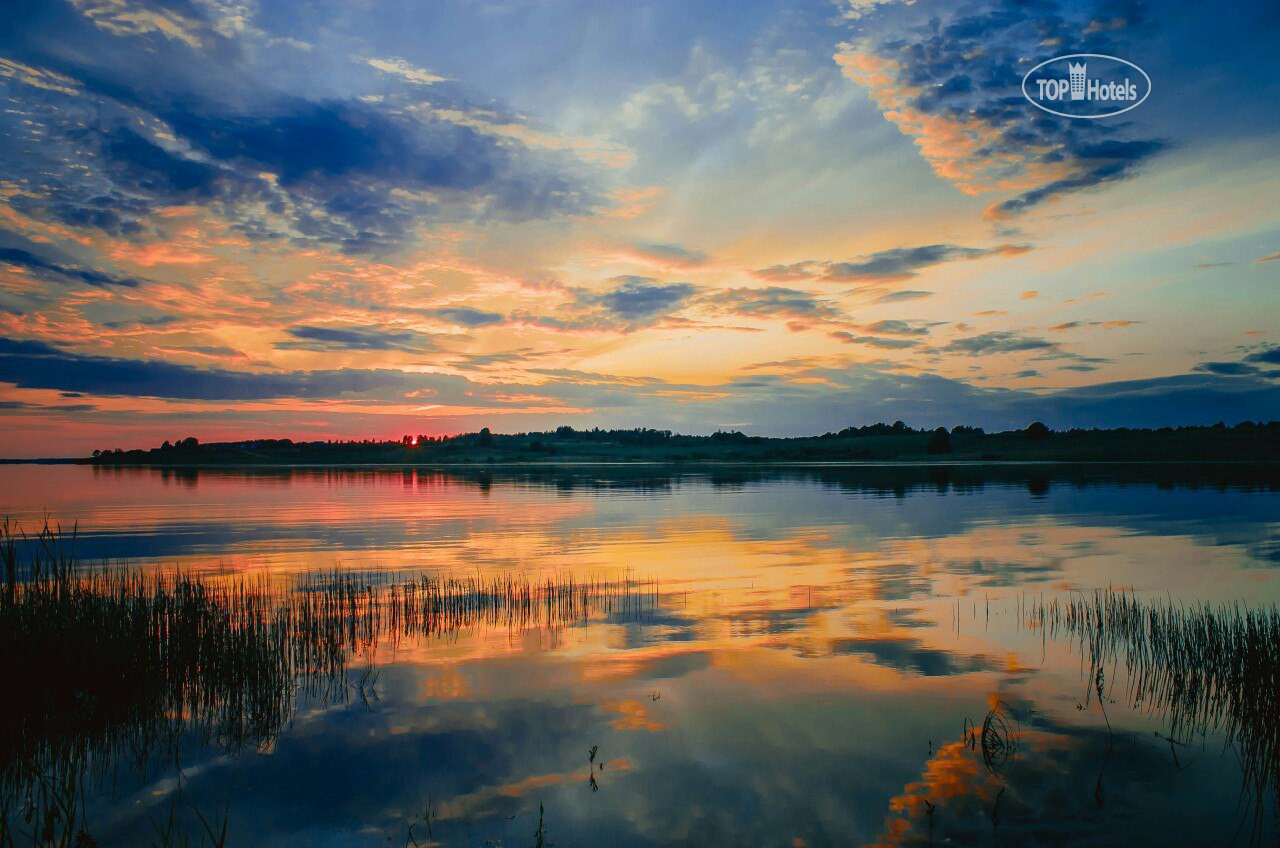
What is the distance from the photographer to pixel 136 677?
11.3 m

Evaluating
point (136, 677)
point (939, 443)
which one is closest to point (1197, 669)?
point (136, 677)

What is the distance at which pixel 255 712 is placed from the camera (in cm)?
1097

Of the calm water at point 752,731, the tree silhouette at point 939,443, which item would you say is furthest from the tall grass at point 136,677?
the tree silhouette at point 939,443

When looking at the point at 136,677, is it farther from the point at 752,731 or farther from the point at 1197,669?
the point at 1197,669

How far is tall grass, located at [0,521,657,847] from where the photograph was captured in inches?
348

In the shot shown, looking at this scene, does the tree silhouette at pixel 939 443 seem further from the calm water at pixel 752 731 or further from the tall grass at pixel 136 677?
the tall grass at pixel 136 677

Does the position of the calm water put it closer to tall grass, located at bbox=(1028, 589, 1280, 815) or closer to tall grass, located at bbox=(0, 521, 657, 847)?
tall grass, located at bbox=(1028, 589, 1280, 815)

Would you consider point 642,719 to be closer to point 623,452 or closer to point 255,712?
point 255,712

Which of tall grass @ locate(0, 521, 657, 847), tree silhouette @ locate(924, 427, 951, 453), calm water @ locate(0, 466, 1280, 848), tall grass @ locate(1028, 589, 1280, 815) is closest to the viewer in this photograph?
calm water @ locate(0, 466, 1280, 848)

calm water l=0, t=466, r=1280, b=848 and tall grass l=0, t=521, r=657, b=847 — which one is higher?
tall grass l=0, t=521, r=657, b=847

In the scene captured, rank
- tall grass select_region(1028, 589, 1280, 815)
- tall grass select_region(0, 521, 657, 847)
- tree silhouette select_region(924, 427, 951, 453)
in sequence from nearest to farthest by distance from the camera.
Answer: tall grass select_region(0, 521, 657, 847) < tall grass select_region(1028, 589, 1280, 815) < tree silhouette select_region(924, 427, 951, 453)

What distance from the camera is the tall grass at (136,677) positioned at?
29.0 ft

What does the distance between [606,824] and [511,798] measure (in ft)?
3.97

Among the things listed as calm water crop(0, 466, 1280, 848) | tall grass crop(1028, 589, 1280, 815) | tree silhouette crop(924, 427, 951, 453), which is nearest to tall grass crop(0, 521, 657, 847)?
calm water crop(0, 466, 1280, 848)
